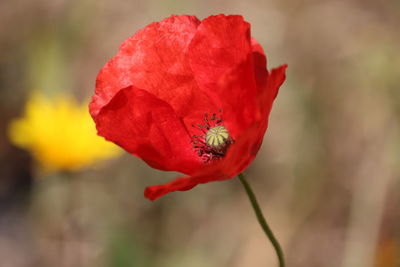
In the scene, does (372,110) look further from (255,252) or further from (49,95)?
(49,95)

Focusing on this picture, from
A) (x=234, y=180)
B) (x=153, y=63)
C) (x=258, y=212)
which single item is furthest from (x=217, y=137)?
(x=234, y=180)

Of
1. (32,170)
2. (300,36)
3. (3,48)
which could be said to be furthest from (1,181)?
(300,36)

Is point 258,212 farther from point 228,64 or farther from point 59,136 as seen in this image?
point 59,136

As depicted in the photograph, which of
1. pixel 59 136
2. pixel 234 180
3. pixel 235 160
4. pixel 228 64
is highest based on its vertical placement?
pixel 228 64

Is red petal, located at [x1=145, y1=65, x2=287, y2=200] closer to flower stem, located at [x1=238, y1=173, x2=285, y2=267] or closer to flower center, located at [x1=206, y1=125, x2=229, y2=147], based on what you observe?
flower stem, located at [x1=238, y1=173, x2=285, y2=267]

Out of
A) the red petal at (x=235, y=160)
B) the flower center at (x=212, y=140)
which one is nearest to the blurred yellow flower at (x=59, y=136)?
the flower center at (x=212, y=140)

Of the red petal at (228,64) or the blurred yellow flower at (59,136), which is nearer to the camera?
the red petal at (228,64)

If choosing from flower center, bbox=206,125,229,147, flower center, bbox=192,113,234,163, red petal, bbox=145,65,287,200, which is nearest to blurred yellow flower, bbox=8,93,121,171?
flower center, bbox=192,113,234,163

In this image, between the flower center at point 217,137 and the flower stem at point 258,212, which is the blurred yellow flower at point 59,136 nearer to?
the flower center at point 217,137

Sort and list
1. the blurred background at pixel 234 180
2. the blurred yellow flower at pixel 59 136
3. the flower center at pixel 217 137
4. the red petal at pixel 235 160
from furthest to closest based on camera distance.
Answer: the blurred yellow flower at pixel 59 136 → the blurred background at pixel 234 180 → the flower center at pixel 217 137 → the red petal at pixel 235 160
